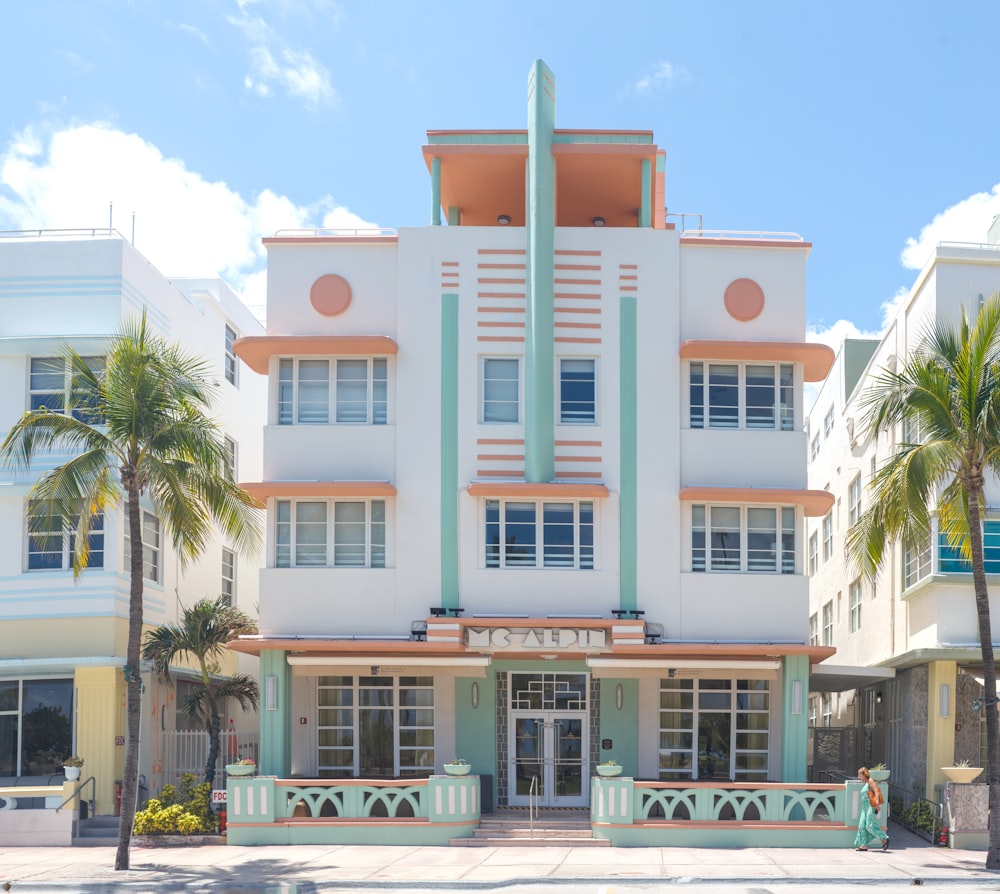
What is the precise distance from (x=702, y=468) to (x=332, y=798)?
10225 mm

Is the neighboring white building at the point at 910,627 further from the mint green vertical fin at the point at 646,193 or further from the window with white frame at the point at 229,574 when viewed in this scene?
the window with white frame at the point at 229,574

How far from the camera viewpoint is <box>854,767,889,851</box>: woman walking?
24375 mm

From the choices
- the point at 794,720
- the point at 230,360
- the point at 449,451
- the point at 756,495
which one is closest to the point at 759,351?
the point at 756,495

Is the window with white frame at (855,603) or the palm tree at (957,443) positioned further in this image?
the window with white frame at (855,603)

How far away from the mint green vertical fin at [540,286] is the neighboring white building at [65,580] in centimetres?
953

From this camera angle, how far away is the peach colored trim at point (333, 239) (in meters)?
28.5

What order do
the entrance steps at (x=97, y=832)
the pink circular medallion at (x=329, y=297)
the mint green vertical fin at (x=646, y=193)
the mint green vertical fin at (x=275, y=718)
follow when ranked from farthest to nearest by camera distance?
the mint green vertical fin at (x=646, y=193), the pink circular medallion at (x=329, y=297), the mint green vertical fin at (x=275, y=718), the entrance steps at (x=97, y=832)

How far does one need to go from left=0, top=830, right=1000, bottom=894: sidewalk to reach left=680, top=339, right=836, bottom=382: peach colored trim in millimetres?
10040

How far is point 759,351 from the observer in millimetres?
27859

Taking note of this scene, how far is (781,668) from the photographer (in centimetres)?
2744

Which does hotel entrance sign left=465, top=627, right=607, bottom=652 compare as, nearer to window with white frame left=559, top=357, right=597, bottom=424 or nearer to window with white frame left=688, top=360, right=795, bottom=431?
window with white frame left=559, top=357, right=597, bottom=424

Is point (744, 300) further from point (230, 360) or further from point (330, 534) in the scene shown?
point (230, 360)

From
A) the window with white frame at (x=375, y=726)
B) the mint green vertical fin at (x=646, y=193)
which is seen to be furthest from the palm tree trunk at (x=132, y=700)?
the mint green vertical fin at (x=646, y=193)

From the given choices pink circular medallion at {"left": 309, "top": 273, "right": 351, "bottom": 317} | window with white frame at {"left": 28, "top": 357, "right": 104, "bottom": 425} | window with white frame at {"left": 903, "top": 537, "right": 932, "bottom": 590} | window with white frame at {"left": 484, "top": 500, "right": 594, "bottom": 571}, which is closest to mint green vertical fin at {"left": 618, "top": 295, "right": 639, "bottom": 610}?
window with white frame at {"left": 484, "top": 500, "right": 594, "bottom": 571}
